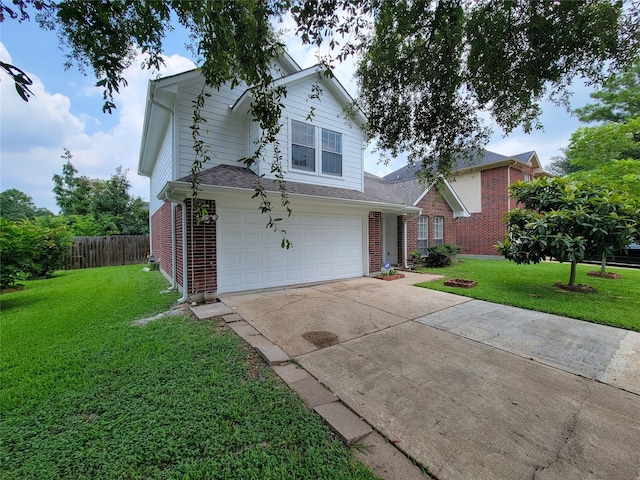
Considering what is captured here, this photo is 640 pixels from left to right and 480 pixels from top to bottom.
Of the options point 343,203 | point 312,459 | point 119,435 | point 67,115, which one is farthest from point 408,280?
point 67,115

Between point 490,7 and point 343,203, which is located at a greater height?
point 490,7

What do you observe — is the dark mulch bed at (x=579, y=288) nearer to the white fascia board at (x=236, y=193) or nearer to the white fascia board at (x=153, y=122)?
the white fascia board at (x=236, y=193)

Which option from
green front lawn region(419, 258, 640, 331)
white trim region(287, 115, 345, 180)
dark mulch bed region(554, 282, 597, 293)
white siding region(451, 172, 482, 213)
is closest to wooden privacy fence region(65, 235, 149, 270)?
white trim region(287, 115, 345, 180)

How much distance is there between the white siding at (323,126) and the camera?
832cm

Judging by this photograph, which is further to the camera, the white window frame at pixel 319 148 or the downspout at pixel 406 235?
the downspout at pixel 406 235

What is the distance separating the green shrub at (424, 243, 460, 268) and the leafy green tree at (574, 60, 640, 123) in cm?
1348

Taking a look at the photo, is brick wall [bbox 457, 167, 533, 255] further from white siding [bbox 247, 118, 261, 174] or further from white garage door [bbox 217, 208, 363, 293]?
white siding [bbox 247, 118, 261, 174]

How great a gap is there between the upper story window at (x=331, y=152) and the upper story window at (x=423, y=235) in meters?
5.87

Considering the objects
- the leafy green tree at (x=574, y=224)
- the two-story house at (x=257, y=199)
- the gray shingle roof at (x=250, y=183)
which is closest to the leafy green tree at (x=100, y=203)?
the two-story house at (x=257, y=199)

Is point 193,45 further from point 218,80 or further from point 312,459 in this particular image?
point 312,459

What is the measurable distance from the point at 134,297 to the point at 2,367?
356cm

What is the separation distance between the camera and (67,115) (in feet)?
35.0

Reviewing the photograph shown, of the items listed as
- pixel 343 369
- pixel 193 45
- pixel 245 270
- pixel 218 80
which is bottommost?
pixel 343 369

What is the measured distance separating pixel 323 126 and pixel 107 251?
13295mm
